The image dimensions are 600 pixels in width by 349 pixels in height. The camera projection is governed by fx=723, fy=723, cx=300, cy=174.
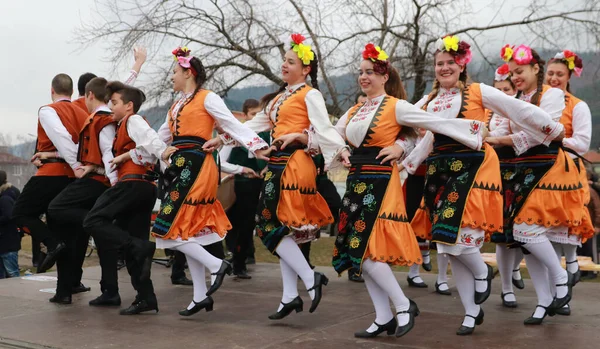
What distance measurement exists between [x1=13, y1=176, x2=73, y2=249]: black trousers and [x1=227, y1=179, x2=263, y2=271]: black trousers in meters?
2.06

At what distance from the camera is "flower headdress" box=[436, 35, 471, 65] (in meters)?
4.52

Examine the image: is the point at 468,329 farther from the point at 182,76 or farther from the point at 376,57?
the point at 182,76

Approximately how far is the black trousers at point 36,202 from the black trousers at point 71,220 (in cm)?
14

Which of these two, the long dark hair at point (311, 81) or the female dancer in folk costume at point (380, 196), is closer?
the female dancer in folk costume at point (380, 196)

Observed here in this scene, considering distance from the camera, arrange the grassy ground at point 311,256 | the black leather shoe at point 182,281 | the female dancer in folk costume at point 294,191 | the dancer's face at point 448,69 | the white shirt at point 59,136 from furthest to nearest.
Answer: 1. the grassy ground at point 311,256
2. the black leather shoe at point 182,281
3. the white shirt at point 59,136
4. the female dancer in folk costume at point 294,191
5. the dancer's face at point 448,69

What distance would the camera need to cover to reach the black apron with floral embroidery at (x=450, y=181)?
14.3ft

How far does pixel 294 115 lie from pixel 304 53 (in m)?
0.48

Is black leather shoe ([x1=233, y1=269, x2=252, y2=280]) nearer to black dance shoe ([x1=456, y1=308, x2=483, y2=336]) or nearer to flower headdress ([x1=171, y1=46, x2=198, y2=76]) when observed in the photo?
flower headdress ([x1=171, y1=46, x2=198, y2=76])

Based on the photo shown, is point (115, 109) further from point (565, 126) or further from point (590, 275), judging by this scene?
point (590, 275)

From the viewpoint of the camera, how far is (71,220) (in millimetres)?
5680

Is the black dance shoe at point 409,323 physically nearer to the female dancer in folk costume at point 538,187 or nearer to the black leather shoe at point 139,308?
the female dancer in folk costume at point 538,187

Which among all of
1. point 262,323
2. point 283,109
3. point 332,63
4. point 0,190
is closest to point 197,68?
point 283,109

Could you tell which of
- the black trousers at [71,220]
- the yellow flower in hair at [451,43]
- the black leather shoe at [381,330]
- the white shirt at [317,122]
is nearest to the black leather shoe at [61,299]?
the black trousers at [71,220]

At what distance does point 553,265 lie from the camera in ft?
15.9
